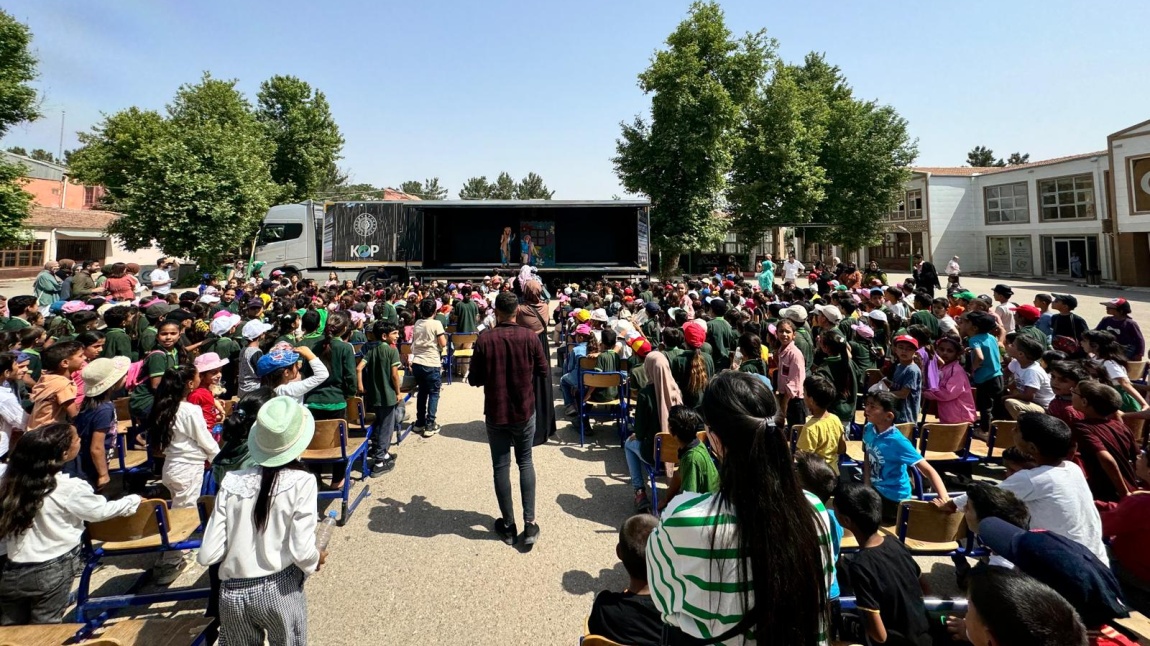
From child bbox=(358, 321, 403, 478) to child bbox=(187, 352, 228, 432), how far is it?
135cm

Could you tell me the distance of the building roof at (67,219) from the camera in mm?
31344

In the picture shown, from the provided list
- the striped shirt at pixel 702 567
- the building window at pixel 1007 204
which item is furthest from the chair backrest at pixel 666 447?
the building window at pixel 1007 204

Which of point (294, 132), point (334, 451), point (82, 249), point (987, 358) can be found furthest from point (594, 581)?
point (82, 249)

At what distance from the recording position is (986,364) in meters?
5.52

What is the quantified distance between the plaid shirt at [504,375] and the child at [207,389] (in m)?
1.93

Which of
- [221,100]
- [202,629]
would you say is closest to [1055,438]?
[202,629]

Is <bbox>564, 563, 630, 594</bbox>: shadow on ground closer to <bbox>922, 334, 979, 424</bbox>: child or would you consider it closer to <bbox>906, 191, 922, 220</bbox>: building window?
<bbox>922, 334, 979, 424</bbox>: child

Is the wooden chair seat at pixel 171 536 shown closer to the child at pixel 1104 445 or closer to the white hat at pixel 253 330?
the white hat at pixel 253 330

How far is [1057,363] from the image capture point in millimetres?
4020

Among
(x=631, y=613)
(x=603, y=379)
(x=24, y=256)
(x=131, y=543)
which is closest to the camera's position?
(x=631, y=613)

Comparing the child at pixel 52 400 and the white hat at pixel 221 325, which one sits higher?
the white hat at pixel 221 325

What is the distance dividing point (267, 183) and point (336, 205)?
1083 centimetres

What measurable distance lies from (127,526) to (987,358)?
747 centimetres

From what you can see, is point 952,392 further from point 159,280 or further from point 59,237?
point 59,237
